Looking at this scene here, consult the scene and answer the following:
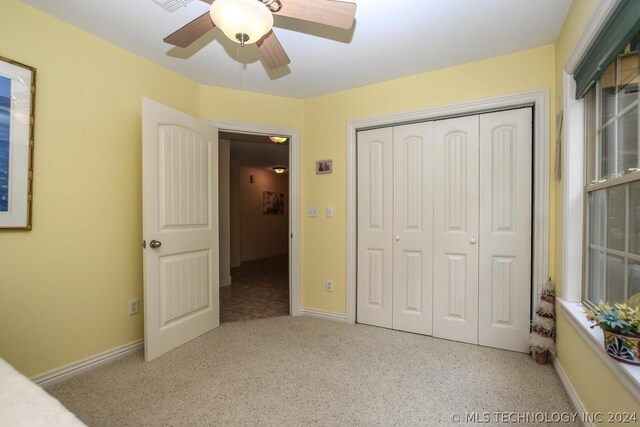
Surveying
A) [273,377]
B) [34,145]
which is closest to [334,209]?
[273,377]

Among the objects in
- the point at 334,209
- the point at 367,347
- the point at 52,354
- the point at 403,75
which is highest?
the point at 403,75

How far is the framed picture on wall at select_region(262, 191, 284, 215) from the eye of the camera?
7812mm

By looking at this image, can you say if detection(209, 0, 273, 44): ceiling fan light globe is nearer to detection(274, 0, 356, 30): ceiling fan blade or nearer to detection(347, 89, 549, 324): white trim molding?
detection(274, 0, 356, 30): ceiling fan blade

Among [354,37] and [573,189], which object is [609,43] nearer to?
[573,189]

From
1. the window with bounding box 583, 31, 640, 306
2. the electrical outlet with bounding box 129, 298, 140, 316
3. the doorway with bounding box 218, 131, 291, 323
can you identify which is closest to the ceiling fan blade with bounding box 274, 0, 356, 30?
the window with bounding box 583, 31, 640, 306

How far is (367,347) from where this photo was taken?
2.38 metres

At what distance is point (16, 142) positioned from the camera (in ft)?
5.48

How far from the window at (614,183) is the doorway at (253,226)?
7.96 ft

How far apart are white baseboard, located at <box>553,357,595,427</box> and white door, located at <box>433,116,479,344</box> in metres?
0.56

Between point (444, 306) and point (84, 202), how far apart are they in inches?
113

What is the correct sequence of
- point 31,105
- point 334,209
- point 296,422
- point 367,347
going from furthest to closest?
point 334,209, point 367,347, point 31,105, point 296,422

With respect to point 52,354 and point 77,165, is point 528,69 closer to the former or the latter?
point 77,165

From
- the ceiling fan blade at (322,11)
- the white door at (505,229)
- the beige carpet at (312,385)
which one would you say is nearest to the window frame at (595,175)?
the white door at (505,229)

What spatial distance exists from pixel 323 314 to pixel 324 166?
155cm
